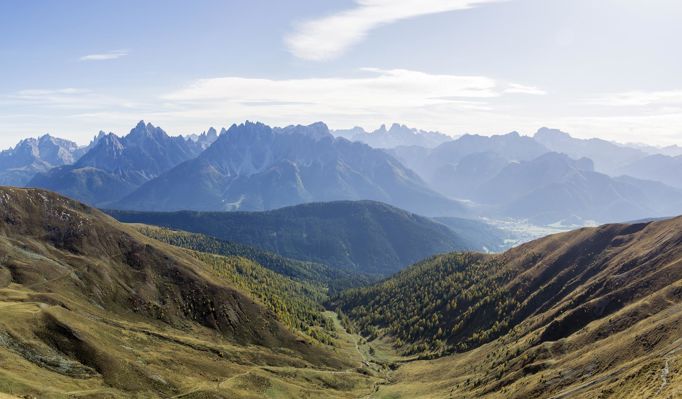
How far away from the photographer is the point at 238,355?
191500mm

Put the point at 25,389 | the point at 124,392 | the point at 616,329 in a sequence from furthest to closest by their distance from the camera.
Answer: 1. the point at 616,329
2. the point at 124,392
3. the point at 25,389

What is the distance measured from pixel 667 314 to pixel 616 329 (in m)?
16.9

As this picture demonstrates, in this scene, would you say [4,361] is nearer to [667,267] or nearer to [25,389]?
[25,389]

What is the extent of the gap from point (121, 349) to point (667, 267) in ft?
690

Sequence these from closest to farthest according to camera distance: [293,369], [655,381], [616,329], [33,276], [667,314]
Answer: [655,381], [667,314], [616,329], [33,276], [293,369]

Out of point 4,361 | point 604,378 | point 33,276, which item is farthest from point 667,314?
point 33,276

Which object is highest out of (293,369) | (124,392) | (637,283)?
(637,283)

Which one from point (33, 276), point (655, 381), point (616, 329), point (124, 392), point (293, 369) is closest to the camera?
point (655, 381)

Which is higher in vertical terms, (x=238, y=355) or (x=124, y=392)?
(x=124, y=392)

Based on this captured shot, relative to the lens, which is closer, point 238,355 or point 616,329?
point 616,329

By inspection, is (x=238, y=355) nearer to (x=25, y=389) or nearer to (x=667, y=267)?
(x=25, y=389)

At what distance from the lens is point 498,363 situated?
599 feet

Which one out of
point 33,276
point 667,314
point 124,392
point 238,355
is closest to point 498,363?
point 667,314

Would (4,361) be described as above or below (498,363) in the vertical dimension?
above
